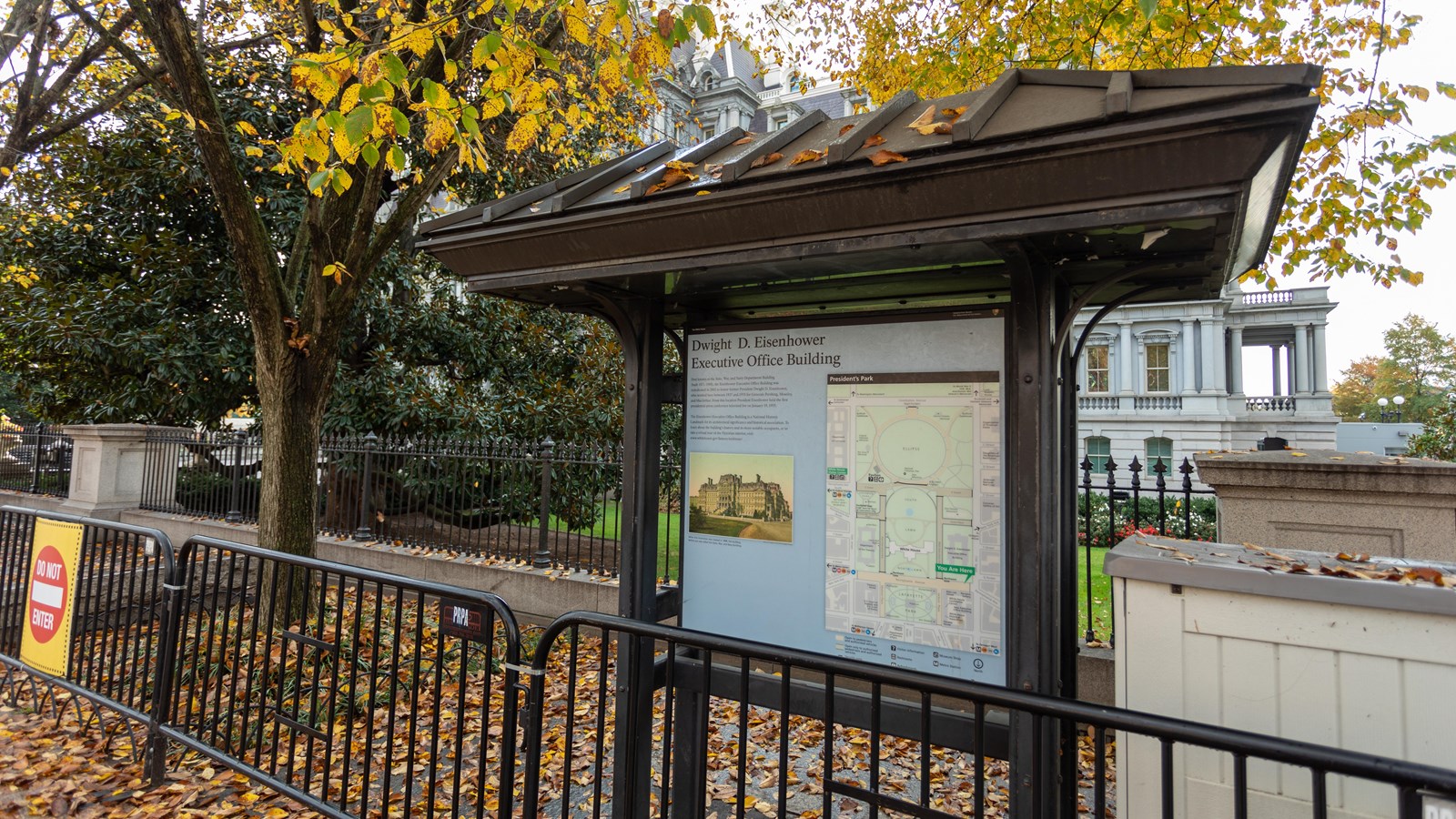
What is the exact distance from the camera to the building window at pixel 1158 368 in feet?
121

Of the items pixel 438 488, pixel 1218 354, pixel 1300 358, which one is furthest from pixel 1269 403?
pixel 438 488

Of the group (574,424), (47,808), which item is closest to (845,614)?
(47,808)

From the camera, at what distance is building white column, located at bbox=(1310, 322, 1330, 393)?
35656 millimetres

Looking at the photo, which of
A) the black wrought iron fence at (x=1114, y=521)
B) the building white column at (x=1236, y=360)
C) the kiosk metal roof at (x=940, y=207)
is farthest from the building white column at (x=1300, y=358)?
the kiosk metal roof at (x=940, y=207)

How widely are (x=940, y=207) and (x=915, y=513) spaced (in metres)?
1.19

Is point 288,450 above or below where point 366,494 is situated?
above

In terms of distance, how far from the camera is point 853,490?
109 inches

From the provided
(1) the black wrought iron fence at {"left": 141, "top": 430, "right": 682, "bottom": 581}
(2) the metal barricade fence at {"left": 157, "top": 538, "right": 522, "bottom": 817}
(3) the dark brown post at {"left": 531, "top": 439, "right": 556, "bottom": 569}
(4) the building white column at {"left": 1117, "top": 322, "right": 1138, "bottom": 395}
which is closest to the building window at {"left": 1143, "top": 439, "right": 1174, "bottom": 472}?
(4) the building white column at {"left": 1117, "top": 322, "right": 1138, "bottom": 395}

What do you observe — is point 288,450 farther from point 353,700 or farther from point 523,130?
point 353,700

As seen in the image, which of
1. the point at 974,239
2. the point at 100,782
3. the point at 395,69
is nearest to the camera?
the point at 974,239

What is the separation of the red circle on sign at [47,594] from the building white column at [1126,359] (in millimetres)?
41559

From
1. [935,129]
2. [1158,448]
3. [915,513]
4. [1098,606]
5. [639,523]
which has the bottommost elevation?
[1098,606]

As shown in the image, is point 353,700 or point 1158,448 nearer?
point 353,700

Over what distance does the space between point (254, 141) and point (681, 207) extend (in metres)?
11.2
